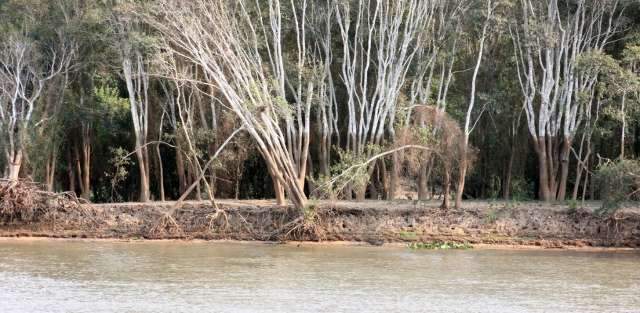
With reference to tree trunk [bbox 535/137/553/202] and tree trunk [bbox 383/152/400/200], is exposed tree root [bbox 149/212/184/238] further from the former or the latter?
tree trunk [bbox 535/137/553/202]

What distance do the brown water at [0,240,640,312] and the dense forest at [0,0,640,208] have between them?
3692mm

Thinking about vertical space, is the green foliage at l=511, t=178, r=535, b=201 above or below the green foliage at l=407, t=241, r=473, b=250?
above

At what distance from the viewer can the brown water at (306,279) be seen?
2091 cm

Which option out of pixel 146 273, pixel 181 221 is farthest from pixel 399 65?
pixel 146 273

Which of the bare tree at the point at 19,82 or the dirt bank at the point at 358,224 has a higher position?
the bare tree at the point at 19,82

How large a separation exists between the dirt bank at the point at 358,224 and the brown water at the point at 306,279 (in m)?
1.18

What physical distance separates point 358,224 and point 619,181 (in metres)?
8.31

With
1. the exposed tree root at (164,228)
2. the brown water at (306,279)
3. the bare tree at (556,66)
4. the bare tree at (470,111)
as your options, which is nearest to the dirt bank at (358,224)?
the exposed tree root at (164,228)

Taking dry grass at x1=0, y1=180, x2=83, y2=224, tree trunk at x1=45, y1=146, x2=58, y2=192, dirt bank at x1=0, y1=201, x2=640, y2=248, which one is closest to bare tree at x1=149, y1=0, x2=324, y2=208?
dirt bank at x1=0, y1=201, x2=640, y2=248

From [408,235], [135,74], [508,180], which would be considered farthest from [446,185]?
[135,74]

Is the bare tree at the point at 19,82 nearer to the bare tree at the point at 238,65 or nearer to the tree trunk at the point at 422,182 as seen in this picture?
the bare tree at the point at 238,65

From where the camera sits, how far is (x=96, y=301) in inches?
834

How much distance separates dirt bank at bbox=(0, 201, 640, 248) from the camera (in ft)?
104

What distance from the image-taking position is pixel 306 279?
2439 centimetres
